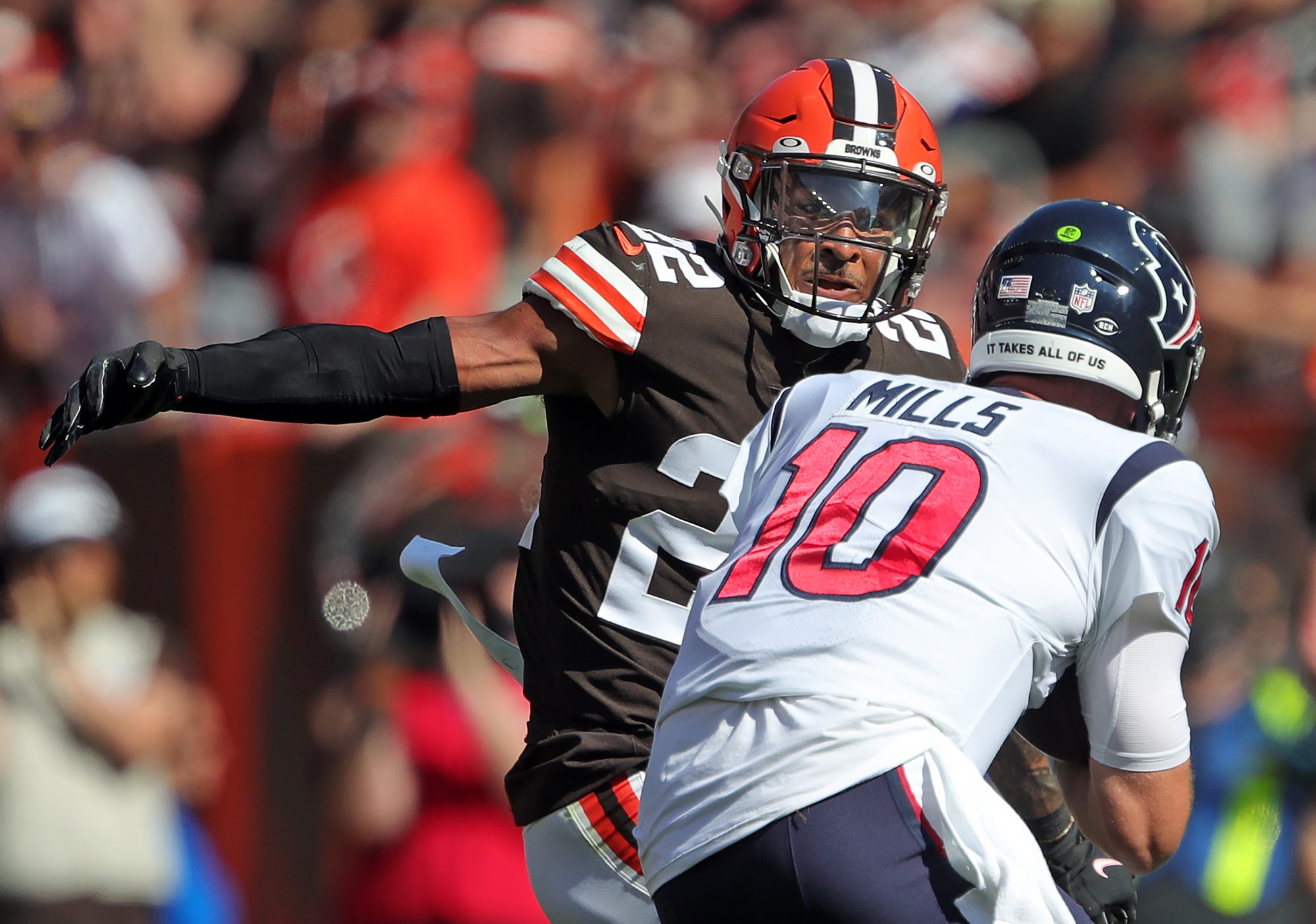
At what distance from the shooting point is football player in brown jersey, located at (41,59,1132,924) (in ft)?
10.3

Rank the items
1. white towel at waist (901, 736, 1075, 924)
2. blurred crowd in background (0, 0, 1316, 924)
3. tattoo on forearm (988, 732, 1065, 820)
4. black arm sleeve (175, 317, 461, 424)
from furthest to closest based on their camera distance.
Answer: blurred crowd in background (0, 0, 1316, 924) → tattoo on forearm (988, 732, 1065, 820) → black arm sleeve (175, 317, 461, 424) → white towel at waist (901, 736, 1075, 924)

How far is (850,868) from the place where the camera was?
2273 mm

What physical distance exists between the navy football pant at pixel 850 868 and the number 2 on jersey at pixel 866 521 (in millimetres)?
281

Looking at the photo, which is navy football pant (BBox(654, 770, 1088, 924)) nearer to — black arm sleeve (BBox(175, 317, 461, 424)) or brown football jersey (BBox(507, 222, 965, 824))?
brown football jersey (BBox(507, 222, 965, 824))

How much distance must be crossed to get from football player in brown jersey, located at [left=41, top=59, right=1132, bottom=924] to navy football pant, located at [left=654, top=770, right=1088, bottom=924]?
84 cm

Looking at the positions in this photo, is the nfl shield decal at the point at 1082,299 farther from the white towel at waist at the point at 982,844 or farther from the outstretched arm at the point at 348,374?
the outstretched arm at the point at 348,374

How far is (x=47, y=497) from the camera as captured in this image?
652 centimetres

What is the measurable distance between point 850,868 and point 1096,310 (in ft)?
3.18

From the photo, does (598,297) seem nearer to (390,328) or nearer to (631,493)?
(631,493)

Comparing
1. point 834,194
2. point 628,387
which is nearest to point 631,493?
point 628,387

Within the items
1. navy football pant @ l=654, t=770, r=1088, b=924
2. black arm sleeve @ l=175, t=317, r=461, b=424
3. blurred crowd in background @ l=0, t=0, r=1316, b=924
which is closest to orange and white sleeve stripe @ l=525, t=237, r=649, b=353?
black arm sleeve @ l=175, t=317, r=461, b=424

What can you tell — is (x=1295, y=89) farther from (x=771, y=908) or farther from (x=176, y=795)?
(x=771, y=908)

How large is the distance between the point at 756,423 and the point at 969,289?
147 inches

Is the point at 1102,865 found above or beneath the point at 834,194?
beneath
